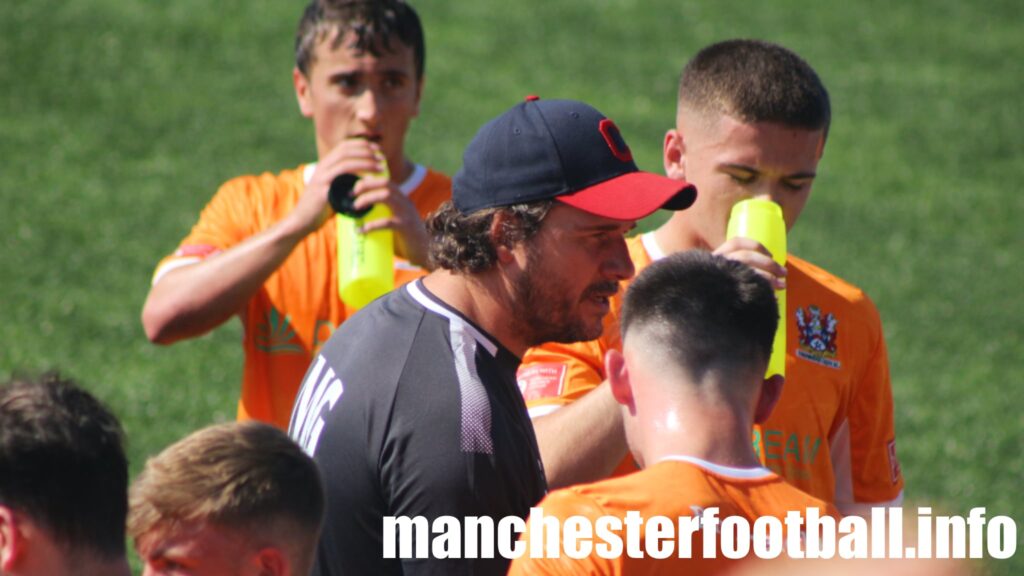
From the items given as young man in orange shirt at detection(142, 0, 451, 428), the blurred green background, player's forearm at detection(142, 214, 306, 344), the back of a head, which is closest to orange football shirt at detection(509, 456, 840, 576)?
the back of a head

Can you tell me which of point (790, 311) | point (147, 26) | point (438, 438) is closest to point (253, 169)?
point (147, 26)

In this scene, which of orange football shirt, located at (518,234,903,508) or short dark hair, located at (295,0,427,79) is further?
short dark hair, located at (295,0,427,79)

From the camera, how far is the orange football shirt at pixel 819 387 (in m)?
4.36

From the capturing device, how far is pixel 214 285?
16.6ft

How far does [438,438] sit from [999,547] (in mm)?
5354

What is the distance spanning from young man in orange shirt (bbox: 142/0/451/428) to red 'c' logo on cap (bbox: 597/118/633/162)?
106 centimetres

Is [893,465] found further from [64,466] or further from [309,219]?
[64,466]

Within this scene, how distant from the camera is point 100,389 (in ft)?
34.6

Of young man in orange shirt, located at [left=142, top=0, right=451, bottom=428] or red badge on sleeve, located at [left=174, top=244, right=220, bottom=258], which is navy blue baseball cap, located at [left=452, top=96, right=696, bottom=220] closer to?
young man in orange shirt, located at [left=142, top=0, right=451, bottom=428]

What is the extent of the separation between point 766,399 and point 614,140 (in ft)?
2.81

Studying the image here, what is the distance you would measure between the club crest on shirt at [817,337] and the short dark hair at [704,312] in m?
1.05

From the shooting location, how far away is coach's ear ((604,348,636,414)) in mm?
3381

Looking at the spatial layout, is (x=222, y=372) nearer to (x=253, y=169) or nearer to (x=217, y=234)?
(x=253, y=169)

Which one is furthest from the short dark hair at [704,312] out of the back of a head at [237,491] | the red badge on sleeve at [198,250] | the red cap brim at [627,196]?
the red badge on sleeve at [198,250]
